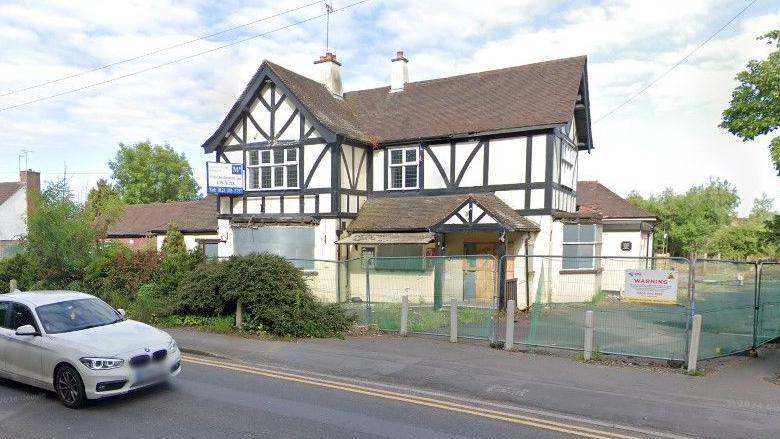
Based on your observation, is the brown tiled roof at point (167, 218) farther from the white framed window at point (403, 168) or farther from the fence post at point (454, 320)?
the fence post at point (454, 320)

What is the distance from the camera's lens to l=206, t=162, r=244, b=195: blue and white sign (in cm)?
1792

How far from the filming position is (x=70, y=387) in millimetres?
6531

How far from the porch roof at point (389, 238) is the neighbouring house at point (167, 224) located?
494 cm

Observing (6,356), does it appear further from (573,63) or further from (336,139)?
(573,63)

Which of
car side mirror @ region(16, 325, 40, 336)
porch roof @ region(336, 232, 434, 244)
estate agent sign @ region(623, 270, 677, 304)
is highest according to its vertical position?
porch roof @ region(336, 232, 434, 244)

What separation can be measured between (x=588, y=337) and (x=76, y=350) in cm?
825

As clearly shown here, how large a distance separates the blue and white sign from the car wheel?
39.0ft

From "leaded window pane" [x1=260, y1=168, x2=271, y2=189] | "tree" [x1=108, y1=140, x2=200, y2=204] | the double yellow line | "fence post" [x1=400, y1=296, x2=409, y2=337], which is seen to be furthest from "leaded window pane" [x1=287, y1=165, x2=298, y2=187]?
"tree" [x1=108, y1=140, x2=200, y2=204]

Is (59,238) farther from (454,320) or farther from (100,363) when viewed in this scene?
(454,320)

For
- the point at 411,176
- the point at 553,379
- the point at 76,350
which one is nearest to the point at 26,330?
the point at 76,350

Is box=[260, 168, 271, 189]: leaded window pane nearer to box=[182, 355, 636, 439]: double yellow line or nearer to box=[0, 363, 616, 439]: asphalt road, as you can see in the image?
box=[182, 355, 636, 439]: double yellow line

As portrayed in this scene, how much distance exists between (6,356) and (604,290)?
399 inches

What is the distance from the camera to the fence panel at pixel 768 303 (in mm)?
10150

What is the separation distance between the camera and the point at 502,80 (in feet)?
63.2
